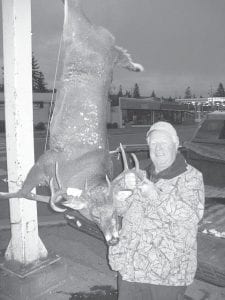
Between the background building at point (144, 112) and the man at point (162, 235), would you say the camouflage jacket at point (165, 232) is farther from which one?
the background building at point (144, 112)

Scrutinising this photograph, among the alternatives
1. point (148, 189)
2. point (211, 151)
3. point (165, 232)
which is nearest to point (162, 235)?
point (165, 232)

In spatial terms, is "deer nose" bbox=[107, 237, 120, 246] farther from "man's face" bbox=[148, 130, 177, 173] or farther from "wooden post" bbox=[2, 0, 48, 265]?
"wooden post" bbox=[2, 0, 48, 265]

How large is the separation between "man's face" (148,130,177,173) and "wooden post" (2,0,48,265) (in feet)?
5.70

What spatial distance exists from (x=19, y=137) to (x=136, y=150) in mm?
3374

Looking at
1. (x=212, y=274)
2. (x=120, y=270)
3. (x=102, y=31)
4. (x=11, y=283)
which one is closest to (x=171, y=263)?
(x=120, y=270)

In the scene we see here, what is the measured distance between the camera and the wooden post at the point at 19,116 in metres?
4.24

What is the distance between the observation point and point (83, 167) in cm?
444

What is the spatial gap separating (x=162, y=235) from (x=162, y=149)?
0.70 meters

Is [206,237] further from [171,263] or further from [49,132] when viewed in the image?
[49,132]

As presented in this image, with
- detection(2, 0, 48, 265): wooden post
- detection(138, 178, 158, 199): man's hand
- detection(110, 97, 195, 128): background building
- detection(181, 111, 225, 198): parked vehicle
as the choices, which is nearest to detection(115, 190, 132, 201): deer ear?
detection(138, 178, 158, 199): man's hand

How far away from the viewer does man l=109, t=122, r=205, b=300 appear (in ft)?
9.74

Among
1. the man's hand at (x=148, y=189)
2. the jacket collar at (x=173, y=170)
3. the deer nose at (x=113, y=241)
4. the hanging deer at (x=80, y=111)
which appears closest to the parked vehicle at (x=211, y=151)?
the hanging deer at (x=80, y=111)

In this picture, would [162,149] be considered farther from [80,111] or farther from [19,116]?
[19,116]

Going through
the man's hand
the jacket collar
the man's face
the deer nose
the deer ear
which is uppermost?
the man's face
